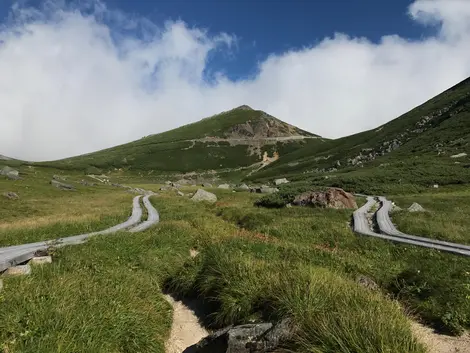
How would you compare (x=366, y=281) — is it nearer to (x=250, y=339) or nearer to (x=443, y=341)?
(x=443, y=341)

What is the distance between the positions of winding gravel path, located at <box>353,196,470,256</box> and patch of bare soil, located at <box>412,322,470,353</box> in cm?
1139

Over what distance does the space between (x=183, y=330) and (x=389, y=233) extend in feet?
64.5

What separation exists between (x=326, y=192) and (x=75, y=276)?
33.7m

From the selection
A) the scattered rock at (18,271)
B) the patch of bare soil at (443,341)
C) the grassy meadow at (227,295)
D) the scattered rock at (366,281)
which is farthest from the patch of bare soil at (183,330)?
the patch of bare soil at (443,341)

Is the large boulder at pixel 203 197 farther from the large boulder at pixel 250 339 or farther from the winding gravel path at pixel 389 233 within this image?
the large boulder at pixel 250 339

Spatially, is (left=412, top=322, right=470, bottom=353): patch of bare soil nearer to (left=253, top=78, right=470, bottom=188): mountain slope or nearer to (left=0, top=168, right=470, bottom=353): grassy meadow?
(left=0, top=168, right=470, bottom=353): grassy meadow

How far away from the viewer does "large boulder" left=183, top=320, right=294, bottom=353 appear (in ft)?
27.0

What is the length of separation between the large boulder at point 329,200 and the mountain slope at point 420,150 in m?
28.8

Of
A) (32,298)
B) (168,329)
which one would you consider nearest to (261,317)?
(168,329)

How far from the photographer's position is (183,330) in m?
11.8

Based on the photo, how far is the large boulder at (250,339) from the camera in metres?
8.24

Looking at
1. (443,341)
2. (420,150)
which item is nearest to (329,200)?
(443,341)

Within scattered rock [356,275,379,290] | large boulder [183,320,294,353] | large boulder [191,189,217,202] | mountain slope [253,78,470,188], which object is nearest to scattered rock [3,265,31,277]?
large boulder [183,320,294,353]

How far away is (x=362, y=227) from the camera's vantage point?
97.0 feet
